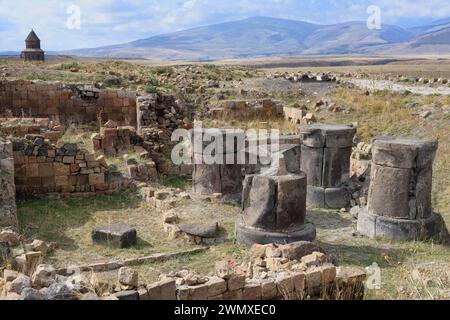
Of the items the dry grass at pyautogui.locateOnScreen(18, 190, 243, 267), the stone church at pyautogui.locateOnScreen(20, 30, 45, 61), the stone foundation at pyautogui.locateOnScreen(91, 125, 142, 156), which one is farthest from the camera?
the stone church at pyautogui.locateOnScreen(20, 30, 45, 61)

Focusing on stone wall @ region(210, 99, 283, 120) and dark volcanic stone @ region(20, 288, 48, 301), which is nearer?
dark volcanic stone @ region(20, 288, 48, 301)

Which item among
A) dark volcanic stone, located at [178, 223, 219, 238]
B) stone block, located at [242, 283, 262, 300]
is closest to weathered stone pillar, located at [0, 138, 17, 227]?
dark volcanic stone, located at [178, 223, 219, 238]

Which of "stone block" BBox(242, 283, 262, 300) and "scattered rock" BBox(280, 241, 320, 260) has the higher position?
"stone block" BBox(242, 283, 262, 300)

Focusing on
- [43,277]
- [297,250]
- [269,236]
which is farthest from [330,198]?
[43,277]

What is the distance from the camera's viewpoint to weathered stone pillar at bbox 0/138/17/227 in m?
8.95

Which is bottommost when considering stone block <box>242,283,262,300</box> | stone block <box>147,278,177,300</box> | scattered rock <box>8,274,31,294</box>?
stone block <box>242,283,262,300</box>

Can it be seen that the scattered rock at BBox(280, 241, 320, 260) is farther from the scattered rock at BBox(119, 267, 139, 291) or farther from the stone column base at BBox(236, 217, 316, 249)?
the scattered rock at BBox(119, 267, 139, 291)

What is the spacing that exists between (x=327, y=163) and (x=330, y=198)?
2.53 ft

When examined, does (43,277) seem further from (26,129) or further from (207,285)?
(26,129)

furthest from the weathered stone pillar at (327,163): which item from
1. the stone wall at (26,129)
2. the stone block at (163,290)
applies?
the stone block at (163,290)

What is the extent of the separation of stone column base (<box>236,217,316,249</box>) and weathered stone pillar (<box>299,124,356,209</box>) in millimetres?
2984

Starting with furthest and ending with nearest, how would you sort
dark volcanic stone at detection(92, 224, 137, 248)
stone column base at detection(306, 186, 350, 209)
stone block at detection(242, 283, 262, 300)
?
stone column base at detection(306, 186, 350, 209) → dark volcanic stone at detection(92, 224, 137, 248) → stone block at detection(242, 283, 262, 300)

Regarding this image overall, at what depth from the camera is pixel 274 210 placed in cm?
838

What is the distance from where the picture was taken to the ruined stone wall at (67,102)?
1827 cm
